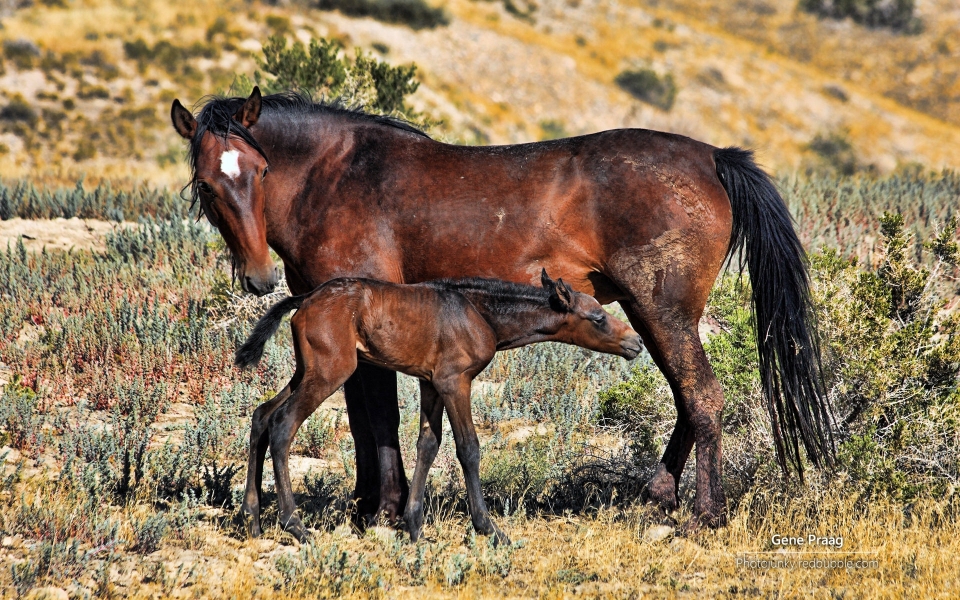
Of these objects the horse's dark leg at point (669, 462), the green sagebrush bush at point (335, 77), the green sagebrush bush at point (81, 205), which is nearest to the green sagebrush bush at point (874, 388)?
the horse's dark leg at point (669, 462)

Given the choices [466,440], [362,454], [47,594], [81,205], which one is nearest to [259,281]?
[362,454]

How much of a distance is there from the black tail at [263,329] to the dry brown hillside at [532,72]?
603 inches

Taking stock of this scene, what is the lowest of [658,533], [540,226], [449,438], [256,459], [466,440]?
[449,438]

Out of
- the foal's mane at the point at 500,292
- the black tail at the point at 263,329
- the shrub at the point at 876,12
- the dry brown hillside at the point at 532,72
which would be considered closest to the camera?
the black tail at the point at 263,329

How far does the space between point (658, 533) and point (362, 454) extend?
2.03m

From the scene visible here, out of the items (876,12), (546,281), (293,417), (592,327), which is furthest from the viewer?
(876,12)

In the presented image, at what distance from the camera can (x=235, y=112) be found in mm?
5609

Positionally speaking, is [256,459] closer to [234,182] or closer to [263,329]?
[263,329]

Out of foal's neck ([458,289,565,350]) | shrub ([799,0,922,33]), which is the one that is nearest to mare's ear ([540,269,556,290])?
foal's neck ([458,289,565,350])

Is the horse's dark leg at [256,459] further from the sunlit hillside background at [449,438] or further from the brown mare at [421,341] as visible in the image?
the sunlit hillside background at [449,438]

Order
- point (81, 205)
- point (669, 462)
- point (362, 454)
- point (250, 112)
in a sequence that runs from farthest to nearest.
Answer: point (81, 205)
point (669, 462)
point (362, 454)
point (250, 112)

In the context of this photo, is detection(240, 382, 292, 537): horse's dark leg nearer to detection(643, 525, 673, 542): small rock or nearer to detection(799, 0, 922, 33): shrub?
detection(643, 525, 673, 542): small rock

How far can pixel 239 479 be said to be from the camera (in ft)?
22.7

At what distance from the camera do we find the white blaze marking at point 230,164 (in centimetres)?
541
